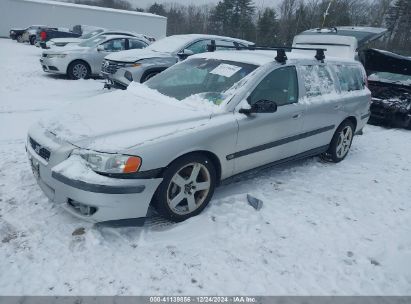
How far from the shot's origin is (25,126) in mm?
6020

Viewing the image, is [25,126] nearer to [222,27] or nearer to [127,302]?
[127,302]

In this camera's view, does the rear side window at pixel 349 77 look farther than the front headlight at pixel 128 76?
No

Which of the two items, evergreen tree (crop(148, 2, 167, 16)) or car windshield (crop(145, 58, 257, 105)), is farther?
evergreen tree (crop(148, 2, 167, 16))

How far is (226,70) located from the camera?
423cm

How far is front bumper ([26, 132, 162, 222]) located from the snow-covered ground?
28 centimetres

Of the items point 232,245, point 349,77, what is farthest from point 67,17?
point 232,245

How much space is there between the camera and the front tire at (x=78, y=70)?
10727 millimetres

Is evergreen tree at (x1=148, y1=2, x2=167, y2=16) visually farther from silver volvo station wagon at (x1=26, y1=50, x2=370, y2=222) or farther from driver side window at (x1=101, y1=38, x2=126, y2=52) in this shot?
silver volvo station wagon at (x1=26, y1=50, x2=370, y2=222)

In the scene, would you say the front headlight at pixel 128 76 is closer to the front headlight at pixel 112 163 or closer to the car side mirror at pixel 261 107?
the car side mirror at pixel 261 107

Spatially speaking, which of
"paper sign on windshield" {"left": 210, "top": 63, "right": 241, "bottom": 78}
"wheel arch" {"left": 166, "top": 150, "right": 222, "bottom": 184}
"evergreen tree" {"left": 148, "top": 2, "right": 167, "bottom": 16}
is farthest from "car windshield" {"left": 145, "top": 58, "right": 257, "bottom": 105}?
"evergreen tree" {"left": 148, "top": 2, "right": 167, "bottom": 16}

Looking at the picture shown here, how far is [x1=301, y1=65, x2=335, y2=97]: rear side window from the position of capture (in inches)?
184

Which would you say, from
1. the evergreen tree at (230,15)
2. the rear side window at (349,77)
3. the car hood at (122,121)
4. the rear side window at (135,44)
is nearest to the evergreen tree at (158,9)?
the evergreen tree at (230,15)

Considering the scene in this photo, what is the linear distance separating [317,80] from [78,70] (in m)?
8.21

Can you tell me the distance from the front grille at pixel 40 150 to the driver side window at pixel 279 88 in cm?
211
